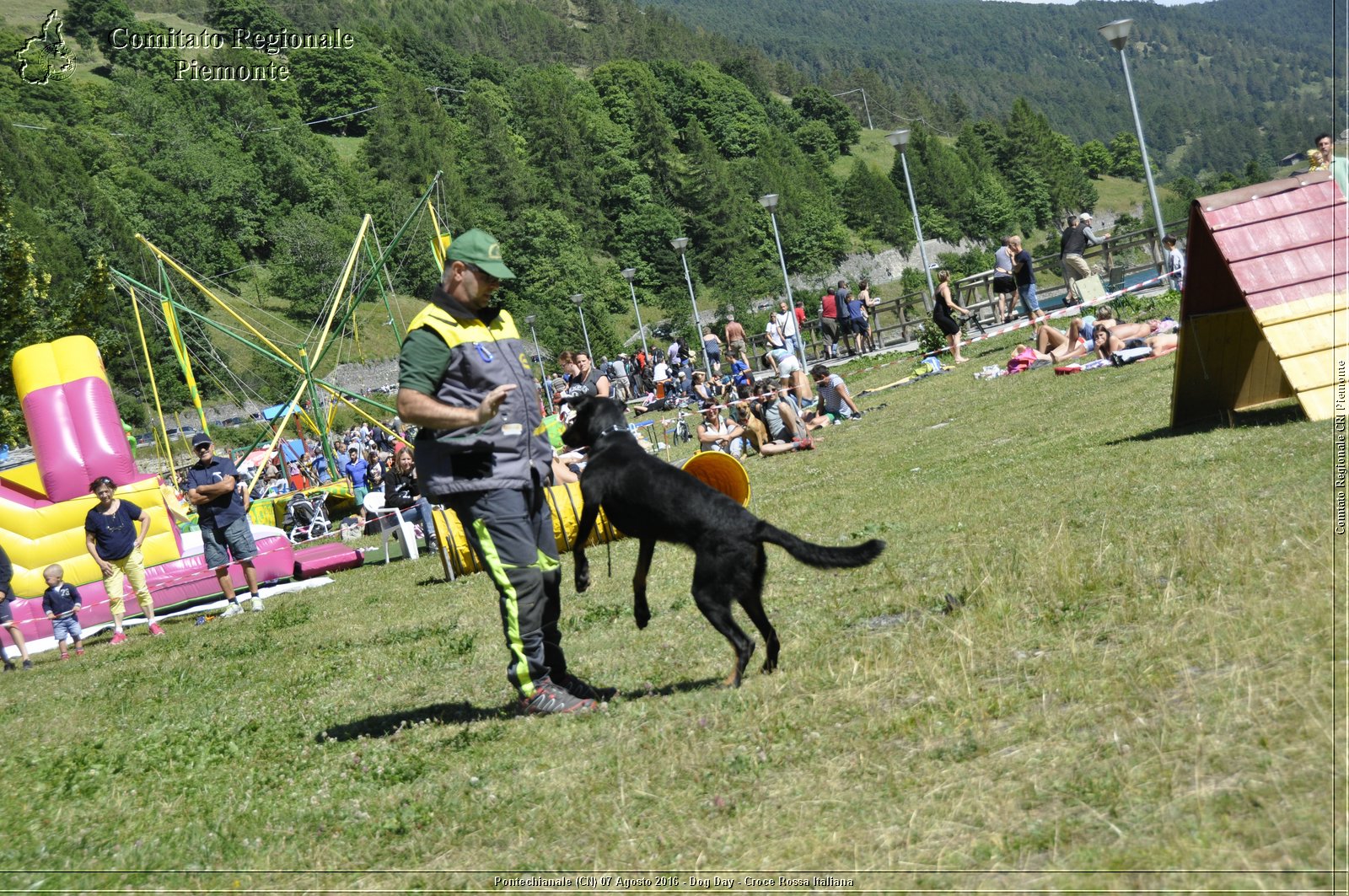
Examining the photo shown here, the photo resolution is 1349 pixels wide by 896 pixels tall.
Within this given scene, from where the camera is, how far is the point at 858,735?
185 inches

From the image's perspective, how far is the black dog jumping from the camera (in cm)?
575

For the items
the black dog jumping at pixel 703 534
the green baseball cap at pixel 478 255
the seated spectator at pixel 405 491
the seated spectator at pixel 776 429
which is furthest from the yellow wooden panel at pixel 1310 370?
the seated spectator at pixel 405 491

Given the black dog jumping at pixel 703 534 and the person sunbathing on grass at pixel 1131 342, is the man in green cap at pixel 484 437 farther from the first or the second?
the person sunbathing on grass at pixel 1131 342

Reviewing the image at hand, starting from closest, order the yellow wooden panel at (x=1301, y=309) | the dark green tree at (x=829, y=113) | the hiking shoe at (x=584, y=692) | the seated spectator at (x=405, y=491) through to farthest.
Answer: the hiking shoe at (x=584, y=692) < the yellow wooden panel at (x=1301, y=309) < the seated spectator at (x=405, y=491) < the dark green tree at (x=829, y=113)

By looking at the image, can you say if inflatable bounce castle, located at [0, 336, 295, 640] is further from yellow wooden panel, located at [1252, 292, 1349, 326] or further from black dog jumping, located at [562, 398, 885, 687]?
yellow wooden panel, located at [1252, 292, 1349, 326]

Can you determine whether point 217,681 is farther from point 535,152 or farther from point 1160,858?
point 535,152

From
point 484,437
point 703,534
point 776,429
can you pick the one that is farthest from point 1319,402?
point 776,429

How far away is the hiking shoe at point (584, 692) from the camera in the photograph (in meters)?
6.16

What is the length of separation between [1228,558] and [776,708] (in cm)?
219

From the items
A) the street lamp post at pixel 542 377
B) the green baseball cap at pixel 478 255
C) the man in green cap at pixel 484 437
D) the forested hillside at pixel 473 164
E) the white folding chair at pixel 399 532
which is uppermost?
the forested hillside at pixel 473 164

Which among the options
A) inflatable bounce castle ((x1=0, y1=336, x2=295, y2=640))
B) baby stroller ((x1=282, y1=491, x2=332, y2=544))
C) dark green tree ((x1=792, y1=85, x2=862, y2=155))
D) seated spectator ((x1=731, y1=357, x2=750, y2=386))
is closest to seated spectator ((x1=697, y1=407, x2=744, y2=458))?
seated spectator ((x1=731, y1=357, x2=750, y2=386))

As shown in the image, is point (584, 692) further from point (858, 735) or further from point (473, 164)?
point (473, 164)

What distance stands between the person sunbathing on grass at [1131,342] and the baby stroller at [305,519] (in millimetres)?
15906

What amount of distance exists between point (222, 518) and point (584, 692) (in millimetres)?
9526
